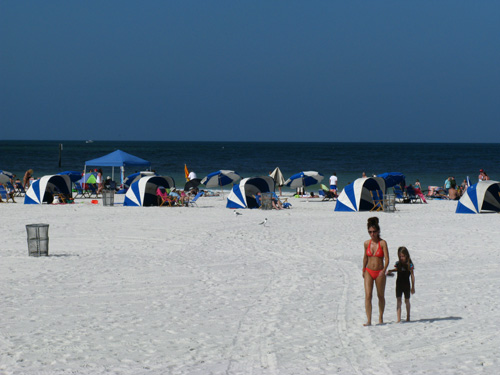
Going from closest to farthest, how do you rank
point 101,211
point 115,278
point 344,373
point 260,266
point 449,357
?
point 344,373 → point 449,357 → point 115,278 → point 260,266 → point 101,211

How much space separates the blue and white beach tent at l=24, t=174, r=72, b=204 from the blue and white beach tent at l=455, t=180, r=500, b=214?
44.7 ft

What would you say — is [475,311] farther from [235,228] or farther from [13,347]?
[235,228]

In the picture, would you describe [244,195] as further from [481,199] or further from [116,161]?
[481,199]

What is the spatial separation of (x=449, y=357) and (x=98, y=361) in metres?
3.12

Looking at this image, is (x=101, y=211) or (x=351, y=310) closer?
(x=351, y=310)

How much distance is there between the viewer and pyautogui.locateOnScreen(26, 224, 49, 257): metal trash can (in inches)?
475

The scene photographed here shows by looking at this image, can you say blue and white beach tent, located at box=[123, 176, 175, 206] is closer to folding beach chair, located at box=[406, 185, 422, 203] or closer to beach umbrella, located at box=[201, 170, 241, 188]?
beach umbrella, located at box=[201, 170, 241, 188]

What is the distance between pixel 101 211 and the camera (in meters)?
21.2

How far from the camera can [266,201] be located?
22.9 meters

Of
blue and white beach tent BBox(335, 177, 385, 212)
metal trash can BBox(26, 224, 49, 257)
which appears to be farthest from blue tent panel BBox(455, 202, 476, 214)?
metal trash can BBox(26, 224, 49, 257)

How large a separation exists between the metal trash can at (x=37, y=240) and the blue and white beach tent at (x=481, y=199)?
43.9ft

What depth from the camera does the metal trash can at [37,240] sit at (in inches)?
475

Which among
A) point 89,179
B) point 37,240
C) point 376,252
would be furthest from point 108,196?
point 376,252

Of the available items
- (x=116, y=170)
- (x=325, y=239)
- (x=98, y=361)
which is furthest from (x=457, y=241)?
(x=116, y=170)
